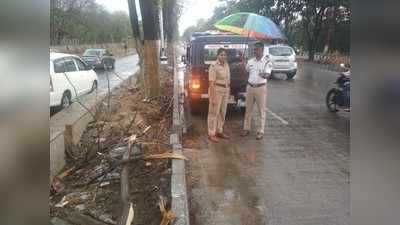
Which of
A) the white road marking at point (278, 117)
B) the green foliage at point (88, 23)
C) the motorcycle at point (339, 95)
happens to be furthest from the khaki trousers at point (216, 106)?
the green foliage at point (88, 23)

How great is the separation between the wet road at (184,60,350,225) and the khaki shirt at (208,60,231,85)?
1.08 meters

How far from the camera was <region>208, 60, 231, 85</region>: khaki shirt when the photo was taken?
786 centimetres

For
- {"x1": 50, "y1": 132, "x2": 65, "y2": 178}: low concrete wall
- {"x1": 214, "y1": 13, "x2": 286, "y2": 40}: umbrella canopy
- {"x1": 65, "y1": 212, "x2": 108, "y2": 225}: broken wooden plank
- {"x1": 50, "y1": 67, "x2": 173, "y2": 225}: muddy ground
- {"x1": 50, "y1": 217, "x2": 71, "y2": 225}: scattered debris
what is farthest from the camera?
{"x1": 214, "y1": 13, "x2": 286, "y2": 40}: umbrella canopy

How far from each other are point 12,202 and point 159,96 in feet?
35.5

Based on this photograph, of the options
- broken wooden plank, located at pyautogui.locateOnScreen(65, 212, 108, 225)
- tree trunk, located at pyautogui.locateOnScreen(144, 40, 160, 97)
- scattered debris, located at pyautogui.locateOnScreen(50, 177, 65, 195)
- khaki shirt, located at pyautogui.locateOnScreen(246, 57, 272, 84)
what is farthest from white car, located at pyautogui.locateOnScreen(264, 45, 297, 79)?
broken wooden plank, located at pyautogui.locateOnScreen(65, 212, 108, 225)

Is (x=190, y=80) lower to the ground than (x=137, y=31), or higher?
lower

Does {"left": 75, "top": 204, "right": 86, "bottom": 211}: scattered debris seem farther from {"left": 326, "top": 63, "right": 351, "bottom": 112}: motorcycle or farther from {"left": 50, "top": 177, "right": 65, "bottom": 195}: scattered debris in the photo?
{"left": 326, "top": 63, "right": 351, "bottom": 112}: motorcycle

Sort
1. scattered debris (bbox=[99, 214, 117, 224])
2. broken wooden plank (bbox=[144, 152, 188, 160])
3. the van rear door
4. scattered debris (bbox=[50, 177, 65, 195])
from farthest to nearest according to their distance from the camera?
the van rear door, broken wooden plank (bbox=[144, 152, 188, 160]), scattered debris (bbox=[50, 177, 65, 195]), scattered debris (bbox=[99, 214, 117, 224])

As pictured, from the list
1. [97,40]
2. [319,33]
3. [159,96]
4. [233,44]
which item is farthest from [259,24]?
[97,40]

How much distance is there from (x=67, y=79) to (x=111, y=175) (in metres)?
4.36

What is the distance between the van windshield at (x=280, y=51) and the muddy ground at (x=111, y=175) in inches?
471

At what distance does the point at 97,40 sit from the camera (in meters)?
37.1

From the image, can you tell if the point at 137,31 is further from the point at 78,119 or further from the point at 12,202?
the point at 12,202

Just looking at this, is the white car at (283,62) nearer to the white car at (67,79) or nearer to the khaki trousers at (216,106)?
the white car at (67,79)
